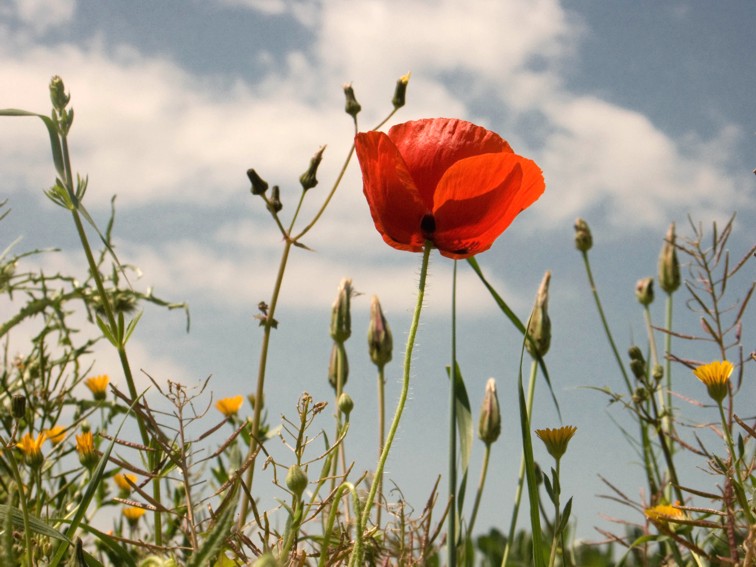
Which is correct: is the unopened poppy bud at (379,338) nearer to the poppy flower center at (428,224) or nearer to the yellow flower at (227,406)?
the yellow flower at (227,406)

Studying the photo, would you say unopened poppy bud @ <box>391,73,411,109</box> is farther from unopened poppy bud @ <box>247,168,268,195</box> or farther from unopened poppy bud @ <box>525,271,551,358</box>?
unopened poppy bud @ <box>525,271,551,358</box>

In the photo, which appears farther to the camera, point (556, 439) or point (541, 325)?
point (541, 325)

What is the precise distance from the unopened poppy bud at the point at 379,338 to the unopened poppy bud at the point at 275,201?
0.57m

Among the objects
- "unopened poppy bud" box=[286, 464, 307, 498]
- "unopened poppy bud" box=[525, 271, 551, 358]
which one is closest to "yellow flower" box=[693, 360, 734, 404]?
"unopened poppy bud" box=[525, 271, 551, 358]

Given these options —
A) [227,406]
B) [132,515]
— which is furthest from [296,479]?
[132,515]

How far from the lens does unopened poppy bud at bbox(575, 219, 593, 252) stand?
275 centimetres

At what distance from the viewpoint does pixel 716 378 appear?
1.25m

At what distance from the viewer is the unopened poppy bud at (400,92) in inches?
58.3

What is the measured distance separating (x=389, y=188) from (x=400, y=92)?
0.45 m

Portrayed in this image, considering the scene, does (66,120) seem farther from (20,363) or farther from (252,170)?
(20,363)

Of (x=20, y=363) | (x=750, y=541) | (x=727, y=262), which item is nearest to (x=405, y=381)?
(x=750, y=541)

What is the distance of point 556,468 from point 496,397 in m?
0.84

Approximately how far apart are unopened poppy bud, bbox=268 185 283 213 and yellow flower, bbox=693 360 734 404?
0.71 meters

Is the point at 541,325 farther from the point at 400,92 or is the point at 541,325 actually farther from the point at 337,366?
the point at 400,92
